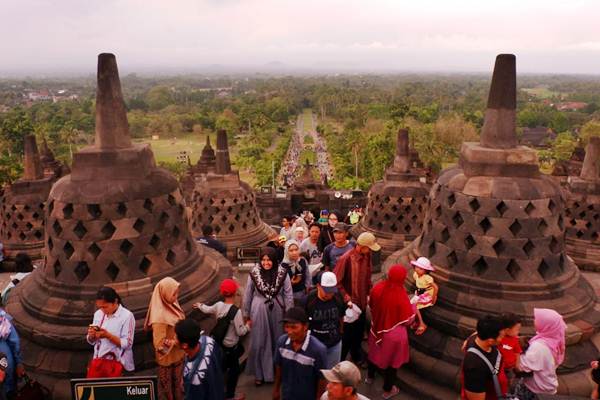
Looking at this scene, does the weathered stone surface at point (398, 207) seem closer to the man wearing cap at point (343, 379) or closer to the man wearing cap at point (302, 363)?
the man wearing cap at point (302, 363)

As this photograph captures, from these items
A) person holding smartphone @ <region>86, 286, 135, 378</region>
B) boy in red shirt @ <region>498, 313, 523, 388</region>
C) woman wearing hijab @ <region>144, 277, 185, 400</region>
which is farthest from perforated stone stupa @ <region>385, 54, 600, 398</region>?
person holding smartphone @ <region>86, 286, 135, 378</region>

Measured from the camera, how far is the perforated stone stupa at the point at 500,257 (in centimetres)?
443

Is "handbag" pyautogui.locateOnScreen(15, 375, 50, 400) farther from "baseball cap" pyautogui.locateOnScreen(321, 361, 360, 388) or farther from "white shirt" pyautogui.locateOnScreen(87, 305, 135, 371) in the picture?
"baseball cap" pyautogui.locateOnScreen(321, 361, 360, 388)

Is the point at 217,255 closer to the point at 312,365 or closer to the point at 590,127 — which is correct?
the point at 312,365

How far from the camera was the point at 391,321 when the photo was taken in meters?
4.06

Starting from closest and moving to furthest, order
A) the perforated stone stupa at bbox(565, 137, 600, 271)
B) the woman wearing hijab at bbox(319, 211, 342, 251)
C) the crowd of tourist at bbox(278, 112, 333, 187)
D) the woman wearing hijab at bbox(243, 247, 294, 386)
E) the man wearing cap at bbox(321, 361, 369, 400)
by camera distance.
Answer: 1. the man wearing cap at bbox(321, 361, 369, 400)
2. the woman wearing hijab at bbox(243, 247, 294, 386)
3. the woman wearing hijab at bbox(319, 211, 342, 251)
4. the perforated stone stupa at bbox(565, 137, 600, 271)
5. the crowd of tourist at bbox(278, 112, 333, 187)

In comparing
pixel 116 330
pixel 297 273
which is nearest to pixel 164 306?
pixel 116 330

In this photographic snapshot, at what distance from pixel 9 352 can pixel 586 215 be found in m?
9.98

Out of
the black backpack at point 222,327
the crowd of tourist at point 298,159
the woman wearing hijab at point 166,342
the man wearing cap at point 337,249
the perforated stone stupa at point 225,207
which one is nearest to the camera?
the woman wearing hijab at point 166,342

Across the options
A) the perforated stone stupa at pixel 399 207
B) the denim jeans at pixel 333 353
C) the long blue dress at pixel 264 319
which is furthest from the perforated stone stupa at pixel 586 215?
the long blue dress at pixel 264 319

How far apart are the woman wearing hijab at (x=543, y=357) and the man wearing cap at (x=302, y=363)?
5.45 feet

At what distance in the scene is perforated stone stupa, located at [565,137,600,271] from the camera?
28.5ft

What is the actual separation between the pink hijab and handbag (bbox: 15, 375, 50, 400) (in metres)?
4.47

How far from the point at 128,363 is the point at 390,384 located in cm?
254
